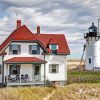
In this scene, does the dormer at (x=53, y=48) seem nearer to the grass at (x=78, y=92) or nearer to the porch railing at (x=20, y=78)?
the porch railing at (x=20, y=78)

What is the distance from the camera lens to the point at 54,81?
39.9 meters

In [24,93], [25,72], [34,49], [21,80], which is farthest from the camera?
[34,49]

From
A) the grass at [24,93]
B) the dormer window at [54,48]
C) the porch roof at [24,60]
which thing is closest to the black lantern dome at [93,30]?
the dormer window at [54,48]

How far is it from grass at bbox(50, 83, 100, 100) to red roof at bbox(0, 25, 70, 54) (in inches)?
193

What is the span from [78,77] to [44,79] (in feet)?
13.9

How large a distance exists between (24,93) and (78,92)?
5066mm

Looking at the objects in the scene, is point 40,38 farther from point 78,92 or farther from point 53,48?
point 78,92

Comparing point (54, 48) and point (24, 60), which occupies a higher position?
point (54, 48)

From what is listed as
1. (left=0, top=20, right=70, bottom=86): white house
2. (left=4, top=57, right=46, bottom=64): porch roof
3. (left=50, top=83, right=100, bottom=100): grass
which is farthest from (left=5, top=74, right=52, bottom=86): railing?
(left=50, top=83, right=100, bottom=100): grass

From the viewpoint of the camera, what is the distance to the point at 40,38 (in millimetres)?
41562

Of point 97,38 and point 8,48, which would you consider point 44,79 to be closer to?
point 8,48

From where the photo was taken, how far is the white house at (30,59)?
37844 mm

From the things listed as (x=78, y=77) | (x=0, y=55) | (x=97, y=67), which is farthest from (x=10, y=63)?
(x=97, y=67)

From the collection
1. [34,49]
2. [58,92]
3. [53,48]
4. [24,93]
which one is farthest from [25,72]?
[58,92]
